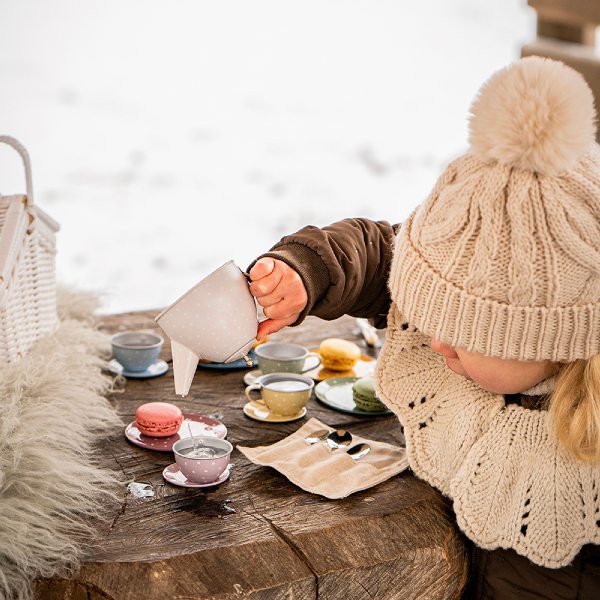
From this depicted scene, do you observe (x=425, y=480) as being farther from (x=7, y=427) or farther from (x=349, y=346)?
(x=7, y=427)

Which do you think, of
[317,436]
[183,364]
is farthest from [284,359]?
[183,364]

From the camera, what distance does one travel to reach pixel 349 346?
1630 mm

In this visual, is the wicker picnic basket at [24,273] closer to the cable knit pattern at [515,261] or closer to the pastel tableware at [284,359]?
the pastel tableware at [284,359]

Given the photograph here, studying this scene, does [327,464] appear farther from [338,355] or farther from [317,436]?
[338,355]

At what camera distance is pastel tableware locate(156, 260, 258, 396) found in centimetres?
109

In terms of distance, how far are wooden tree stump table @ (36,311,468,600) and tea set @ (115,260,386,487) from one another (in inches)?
1.2

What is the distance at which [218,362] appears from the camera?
1234 millimetres

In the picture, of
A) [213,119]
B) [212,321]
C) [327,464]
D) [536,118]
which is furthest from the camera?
[213,119]

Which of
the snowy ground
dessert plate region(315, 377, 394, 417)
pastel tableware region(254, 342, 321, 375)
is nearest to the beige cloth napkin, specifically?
dessert plate region(315, 377, 394, 417)

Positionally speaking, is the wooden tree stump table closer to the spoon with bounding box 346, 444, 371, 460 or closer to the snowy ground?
the spoon with bounding box 346, 444, 371, 460

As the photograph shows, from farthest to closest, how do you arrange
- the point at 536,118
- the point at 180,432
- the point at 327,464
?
the point at 180,432
the point at 327,464
the point at 536,118

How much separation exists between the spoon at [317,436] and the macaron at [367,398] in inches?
4.9

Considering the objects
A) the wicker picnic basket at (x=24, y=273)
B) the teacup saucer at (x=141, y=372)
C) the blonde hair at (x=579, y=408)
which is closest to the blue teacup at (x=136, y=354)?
the teacup saucer at (x=141, y=372)

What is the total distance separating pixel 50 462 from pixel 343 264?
52 cm
